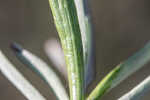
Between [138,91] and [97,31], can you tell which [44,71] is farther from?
[97,31]

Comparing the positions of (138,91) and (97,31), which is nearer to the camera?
(138,91)

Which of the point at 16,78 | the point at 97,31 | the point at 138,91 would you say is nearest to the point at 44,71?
the point at 16,78

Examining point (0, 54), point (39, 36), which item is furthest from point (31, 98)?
point (39, 36)

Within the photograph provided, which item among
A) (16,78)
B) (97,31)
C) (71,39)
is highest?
(71,39)

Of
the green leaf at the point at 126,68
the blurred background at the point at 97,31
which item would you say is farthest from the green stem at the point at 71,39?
the blurred background at the point at 97,31

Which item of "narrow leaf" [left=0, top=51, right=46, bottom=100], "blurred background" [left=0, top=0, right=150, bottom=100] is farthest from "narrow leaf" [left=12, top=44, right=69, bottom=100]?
"blurred background" [left=0, top=0, right=150, bottom=100]

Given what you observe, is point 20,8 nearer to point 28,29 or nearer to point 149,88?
point 28,29
